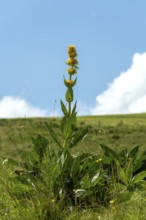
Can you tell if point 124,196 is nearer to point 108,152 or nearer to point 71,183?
point 71,183

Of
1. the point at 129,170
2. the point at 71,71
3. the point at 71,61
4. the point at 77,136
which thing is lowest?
the point at 129,170

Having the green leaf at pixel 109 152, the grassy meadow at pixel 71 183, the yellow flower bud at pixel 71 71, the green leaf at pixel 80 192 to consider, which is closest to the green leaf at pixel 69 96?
the grassy meadow at pixel 71 183

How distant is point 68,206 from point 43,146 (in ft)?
4.14

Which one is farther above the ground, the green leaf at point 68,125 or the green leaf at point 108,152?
the green leaf at point 68,125

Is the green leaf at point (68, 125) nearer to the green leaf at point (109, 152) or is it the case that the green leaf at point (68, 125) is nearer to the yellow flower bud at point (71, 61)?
the green leaf at point (109, 152)

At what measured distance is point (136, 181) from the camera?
721 centimetres

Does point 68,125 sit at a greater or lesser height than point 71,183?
greater

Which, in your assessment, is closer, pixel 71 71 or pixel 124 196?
pixel 124 196

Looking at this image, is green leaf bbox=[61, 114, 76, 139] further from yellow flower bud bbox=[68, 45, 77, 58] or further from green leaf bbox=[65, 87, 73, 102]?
yellow flower bud bbox=[68, 45, 77, 58]

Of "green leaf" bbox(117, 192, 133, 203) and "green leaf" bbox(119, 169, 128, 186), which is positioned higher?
"green leaf" bbox(119, 169, 128, 186)

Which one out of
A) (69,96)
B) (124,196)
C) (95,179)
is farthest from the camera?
(69,96)

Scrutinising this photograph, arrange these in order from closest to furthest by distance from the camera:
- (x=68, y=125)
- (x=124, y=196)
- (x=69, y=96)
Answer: (x=124, y=196) → (x=68, y=125) → (x=69, y=96)

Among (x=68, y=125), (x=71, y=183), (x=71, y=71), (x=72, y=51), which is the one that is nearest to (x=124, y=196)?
(x=71, y=183)

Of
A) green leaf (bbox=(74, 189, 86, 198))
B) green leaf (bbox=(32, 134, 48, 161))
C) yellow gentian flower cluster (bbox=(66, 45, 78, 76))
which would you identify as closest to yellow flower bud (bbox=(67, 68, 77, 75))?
yellow gentian flower cluster (bbox=(66, 45, 78, 76))
